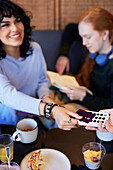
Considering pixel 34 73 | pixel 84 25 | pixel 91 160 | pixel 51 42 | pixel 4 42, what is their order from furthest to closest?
pixel 51 42
pixel 84 25
pixel 34 73
pixel 4 42
pixel 91 160

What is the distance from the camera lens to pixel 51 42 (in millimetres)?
2143

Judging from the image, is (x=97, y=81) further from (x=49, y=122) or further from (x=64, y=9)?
(x=64, y=9)

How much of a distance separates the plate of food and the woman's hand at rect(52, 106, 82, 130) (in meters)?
0.13

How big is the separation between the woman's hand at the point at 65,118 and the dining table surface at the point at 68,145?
0.06 meters

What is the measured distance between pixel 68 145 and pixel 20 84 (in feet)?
1.97

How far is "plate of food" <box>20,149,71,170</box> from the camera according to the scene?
2.55 ft

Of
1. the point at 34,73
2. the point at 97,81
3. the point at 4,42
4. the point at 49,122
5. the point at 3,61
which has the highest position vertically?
the point at 4,42

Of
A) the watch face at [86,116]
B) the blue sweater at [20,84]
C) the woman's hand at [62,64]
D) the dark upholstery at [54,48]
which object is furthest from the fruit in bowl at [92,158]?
the dark upholstery at [54,48]

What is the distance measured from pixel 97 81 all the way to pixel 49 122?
0.53 metres

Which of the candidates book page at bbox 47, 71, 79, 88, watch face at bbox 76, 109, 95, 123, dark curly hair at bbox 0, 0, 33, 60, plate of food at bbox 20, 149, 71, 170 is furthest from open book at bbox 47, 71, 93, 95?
plate of food at bbox 20, 149, 71, 170

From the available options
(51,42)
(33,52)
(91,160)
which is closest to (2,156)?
(91,160)

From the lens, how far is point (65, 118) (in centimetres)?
94

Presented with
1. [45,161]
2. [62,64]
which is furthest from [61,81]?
[45,161]

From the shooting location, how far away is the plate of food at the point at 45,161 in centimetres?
78
